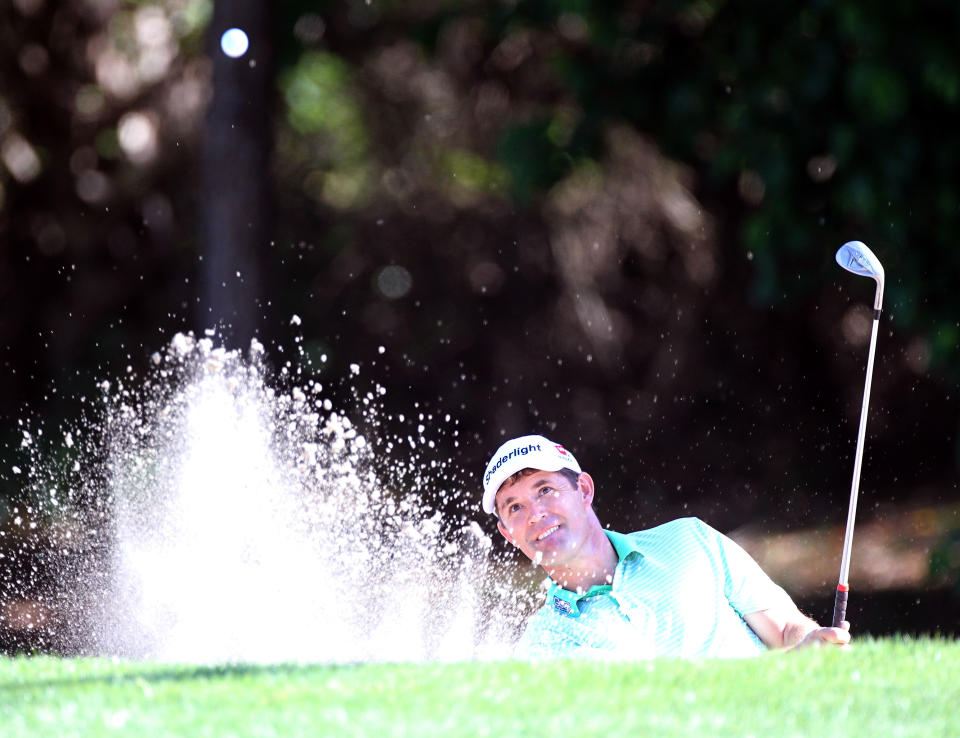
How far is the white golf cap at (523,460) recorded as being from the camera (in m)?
3.88

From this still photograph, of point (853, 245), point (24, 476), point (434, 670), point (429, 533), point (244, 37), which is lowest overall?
point (24, 476)

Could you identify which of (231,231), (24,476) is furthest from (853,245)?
(24,476)

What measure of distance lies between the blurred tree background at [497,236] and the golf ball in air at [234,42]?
0.07 metres

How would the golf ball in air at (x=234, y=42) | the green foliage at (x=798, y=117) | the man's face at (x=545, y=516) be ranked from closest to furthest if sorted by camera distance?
the man's face at (x=545, y=516) → the green foliage at (x=798, y=117) → the golf ball in air at (x=234, y=42)

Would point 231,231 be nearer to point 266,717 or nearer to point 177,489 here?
point 177,489

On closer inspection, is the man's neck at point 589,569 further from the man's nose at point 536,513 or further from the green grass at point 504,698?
the green grass at point 504,698

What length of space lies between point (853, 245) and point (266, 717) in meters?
2.23

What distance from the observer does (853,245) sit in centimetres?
399

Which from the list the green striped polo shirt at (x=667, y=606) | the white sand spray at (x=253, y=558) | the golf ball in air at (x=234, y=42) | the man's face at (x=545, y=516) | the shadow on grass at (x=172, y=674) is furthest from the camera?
the golf ball in air at (x=234, y=42)

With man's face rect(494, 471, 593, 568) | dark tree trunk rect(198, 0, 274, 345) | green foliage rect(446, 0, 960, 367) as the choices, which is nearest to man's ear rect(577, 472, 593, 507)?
man's face rect(494, 471, 593, 568)

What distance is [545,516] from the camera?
386 centimetres

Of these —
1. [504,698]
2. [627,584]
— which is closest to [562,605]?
[627,584]

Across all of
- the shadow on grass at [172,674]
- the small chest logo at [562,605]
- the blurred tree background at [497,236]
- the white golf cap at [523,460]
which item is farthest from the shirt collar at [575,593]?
the blurred tree background at [497,236]

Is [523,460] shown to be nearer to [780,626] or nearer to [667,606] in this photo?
[667,606]
